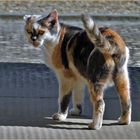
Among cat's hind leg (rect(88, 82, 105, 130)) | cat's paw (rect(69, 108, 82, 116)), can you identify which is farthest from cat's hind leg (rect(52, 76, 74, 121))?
cat's hind leg (rect(88, 82, 105, 130))

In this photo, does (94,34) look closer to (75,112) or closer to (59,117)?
(59,117)

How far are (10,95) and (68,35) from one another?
1586 millimetres

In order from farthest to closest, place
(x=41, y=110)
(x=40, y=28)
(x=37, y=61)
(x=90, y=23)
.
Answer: (x=37, y=61) < (x=41, y=110) < (x=40, y=28) < (x=90, y=23)

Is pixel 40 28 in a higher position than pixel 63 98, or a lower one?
higher

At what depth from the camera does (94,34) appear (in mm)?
7719

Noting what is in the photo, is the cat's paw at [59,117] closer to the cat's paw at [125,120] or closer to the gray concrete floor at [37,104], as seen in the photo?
the gray concrete floor at [37,104]

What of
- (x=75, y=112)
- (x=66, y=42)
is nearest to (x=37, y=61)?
(x=75, y=112)

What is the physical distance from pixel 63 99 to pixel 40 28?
923mm

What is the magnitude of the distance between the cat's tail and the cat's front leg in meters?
0.79

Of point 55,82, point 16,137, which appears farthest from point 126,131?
point 55,82

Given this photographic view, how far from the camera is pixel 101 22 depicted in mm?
15891

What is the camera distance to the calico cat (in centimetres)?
783

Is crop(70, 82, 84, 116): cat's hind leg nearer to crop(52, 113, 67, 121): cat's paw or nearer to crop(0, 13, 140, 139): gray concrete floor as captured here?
crop(0, 13, 140, 139): gray concrete floor

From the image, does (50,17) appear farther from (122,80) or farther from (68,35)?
(122,80)
